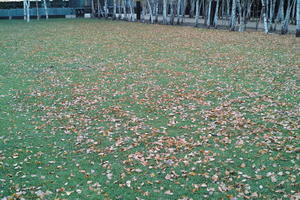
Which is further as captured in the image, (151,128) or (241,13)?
(241,13)

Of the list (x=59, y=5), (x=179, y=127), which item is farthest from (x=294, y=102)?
(x=59, y=5)

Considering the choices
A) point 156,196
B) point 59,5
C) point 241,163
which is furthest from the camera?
point 59,5

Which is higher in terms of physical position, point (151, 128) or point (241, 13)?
point (241, 13)

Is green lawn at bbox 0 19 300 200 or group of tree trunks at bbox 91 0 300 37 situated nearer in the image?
green lawn at bbox 0 19 300 200

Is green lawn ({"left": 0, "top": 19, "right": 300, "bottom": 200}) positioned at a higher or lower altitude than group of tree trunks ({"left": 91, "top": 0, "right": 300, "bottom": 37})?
lower

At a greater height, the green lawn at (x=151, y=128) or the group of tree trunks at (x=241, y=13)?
the group of tree trunks at (x=241, y=13)

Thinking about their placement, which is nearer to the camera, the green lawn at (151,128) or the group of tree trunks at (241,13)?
the green lawn at (151,128)

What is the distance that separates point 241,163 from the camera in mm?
7246

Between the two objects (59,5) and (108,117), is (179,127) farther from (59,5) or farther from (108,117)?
(59,5)

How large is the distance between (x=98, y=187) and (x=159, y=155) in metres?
1.67

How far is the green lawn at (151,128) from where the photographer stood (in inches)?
258

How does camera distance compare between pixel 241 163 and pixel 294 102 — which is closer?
pixel 241 163

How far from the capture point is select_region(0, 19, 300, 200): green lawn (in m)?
6.55

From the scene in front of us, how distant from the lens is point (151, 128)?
30.7 feet
